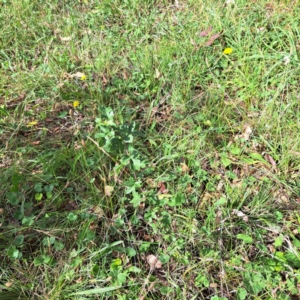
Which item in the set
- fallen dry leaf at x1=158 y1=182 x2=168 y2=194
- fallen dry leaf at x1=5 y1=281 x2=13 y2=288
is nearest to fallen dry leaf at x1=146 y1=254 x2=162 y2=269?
fallen dry leaf at x1=158 y1=182 x2=168 y2=194

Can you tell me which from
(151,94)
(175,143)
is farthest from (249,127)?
(151,94)

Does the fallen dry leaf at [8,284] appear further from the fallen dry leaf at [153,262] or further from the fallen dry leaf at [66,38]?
the fallen dry leaf at [66,38]

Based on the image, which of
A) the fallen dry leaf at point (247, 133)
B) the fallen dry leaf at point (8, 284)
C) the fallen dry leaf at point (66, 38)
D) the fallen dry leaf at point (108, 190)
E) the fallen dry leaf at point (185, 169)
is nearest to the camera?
the fallen dry leaf at point (8, 284)

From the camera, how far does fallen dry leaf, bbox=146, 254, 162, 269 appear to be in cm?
168

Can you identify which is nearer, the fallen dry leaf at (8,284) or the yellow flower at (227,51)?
the fallen dry leaf at (8,284)

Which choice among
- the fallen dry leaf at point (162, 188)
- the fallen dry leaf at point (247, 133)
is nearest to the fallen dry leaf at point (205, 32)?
the fallen dry leaf at point (247, 133)

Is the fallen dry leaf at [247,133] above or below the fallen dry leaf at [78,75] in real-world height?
above

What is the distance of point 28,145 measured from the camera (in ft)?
7.01

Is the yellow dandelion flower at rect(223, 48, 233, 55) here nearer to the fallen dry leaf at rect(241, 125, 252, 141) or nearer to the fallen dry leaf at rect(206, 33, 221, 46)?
the fallen dry leaf at rect(206, 33, 221, 46)

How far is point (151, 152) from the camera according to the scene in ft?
6.95

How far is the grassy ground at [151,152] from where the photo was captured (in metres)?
1.66

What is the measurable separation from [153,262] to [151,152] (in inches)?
26.4

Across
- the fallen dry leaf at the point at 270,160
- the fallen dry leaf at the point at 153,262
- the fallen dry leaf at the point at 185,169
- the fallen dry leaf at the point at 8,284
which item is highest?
the fallen dry leaf at the point at 270,160

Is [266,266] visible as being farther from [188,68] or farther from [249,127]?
[188,68]
